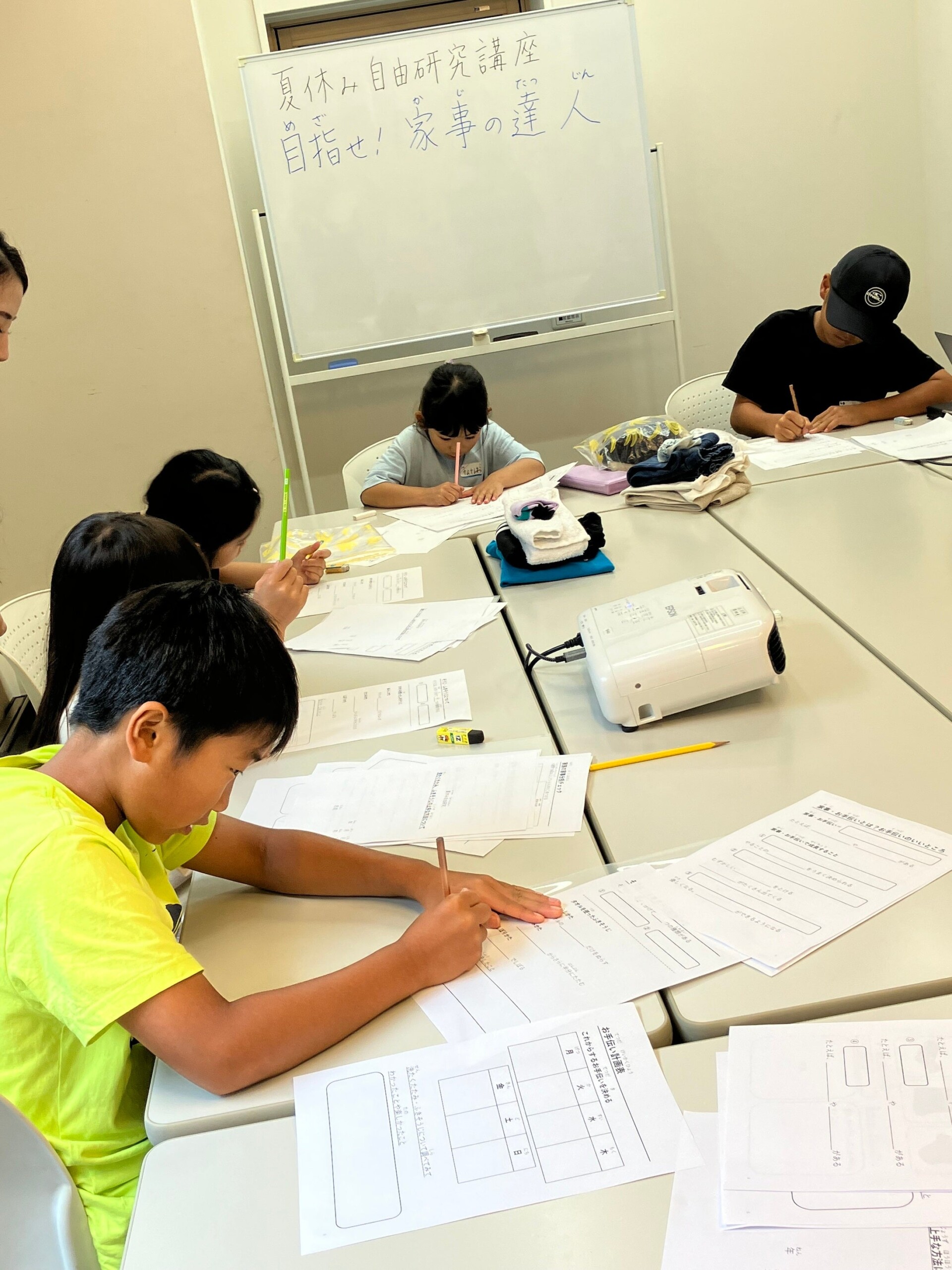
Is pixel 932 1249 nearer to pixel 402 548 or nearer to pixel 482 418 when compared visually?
pixel 402 548

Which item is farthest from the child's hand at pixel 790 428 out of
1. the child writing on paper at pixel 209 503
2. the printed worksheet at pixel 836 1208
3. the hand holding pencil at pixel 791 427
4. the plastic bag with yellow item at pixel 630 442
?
the printed worksheet at pixel 836 1208

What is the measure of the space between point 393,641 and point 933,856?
1058 mm

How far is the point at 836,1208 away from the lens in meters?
0.66

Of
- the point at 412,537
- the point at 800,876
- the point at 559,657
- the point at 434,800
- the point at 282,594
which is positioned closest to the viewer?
the point at 800,876

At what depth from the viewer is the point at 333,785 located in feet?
4.46

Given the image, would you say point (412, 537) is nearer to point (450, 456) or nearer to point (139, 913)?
point (450, 456)

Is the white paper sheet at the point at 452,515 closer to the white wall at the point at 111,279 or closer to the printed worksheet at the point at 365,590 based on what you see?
the printed worksheet at the point at 365,590

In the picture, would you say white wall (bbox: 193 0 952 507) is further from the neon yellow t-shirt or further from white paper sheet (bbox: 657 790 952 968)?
the neon yellow t-shirt

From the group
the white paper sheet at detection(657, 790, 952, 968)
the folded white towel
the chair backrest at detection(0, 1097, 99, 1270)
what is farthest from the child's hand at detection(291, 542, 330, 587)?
the chair backrest at detection(0, 1097, 99, 1270)

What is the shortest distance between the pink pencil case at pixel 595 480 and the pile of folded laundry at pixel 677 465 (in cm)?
3

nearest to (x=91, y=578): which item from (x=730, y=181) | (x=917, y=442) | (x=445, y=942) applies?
(x=445, y=942)

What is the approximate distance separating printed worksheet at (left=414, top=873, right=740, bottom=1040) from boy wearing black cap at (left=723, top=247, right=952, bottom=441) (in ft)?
6.78

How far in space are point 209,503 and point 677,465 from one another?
1086mm

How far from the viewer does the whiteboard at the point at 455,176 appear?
3508mm
